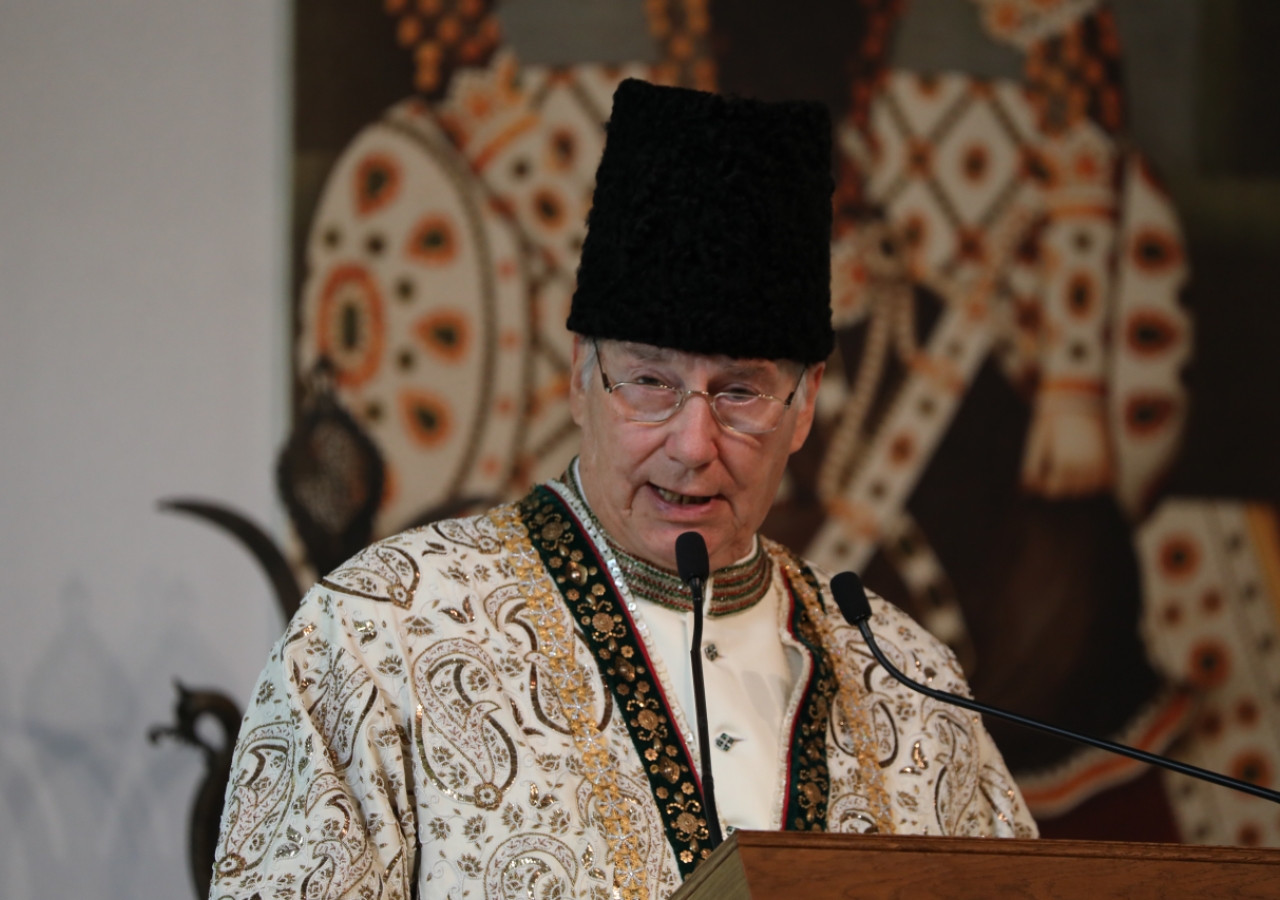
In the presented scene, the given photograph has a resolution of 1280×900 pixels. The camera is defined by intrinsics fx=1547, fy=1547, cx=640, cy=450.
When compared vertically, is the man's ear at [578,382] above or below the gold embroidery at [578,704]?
above

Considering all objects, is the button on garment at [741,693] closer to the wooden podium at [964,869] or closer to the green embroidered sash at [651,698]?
the green embroidered sash at [651,698]

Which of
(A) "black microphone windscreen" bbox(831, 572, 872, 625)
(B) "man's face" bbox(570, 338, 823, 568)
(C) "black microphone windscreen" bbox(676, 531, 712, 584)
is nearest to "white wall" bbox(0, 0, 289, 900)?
(B) "man's face" bbox(570, 338, 823, 568)

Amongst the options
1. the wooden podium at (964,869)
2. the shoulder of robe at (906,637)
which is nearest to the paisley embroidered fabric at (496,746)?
the shoulder of robe at (906,637)

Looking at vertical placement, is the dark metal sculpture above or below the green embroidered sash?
below

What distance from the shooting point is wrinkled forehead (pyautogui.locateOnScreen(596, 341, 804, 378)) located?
2.21 metres

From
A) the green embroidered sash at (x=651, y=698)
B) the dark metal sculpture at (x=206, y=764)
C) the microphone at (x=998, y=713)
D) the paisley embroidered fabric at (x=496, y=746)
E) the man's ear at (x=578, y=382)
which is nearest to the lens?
the microphone at (x=998, y=713)

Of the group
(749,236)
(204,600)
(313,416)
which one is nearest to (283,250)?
(313,416)

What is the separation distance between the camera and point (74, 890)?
3.33 m

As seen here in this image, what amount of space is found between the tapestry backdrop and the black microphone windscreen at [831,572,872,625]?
1.82 m

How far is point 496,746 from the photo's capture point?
201 centimetres

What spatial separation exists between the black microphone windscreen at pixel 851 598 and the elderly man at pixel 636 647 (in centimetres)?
29

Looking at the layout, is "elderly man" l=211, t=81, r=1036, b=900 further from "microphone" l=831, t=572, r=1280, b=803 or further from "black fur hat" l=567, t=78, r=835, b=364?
"microphone" l=831, t=572, r=1280, b=803

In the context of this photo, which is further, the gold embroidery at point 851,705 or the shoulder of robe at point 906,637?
the shoulder of robe at point 906,637

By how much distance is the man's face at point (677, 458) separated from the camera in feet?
7.17
